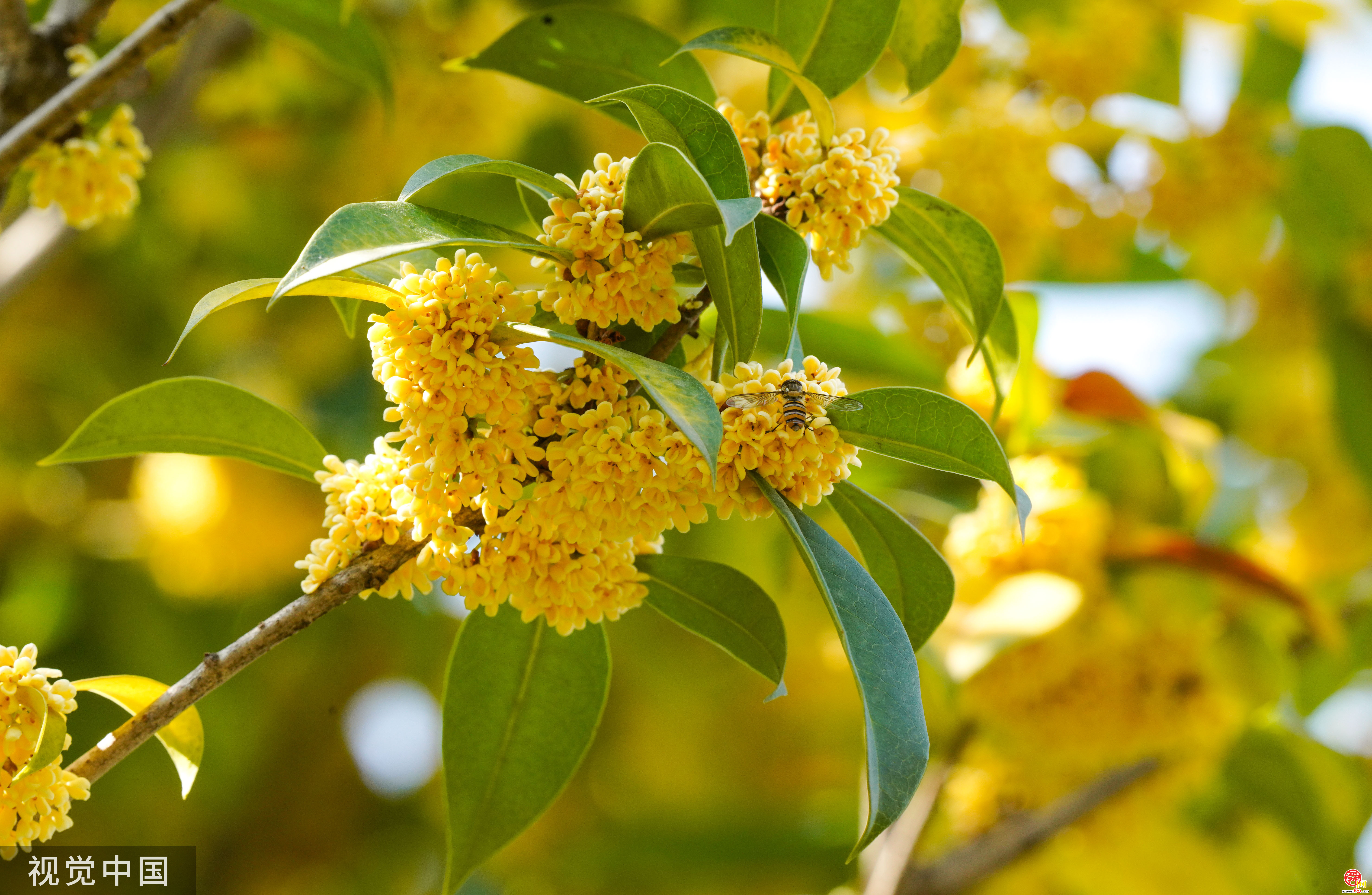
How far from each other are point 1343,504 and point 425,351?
2.05 metres

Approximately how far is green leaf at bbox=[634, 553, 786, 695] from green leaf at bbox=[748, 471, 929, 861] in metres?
0.13

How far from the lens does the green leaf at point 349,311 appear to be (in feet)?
2.52

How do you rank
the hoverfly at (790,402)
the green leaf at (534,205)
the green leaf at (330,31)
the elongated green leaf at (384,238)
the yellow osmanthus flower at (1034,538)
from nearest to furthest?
the elongated green leaf at (384,238)
the hoverfly at (790,402)
the green leaf at (534,205)
the green leaf at (330,31)
the yellow osmanthus flower at (1034,538)

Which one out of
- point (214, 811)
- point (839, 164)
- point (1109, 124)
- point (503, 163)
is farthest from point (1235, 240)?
point (214, 811)

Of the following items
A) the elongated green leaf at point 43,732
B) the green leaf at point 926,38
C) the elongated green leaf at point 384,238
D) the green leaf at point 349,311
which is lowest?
the elongated green leaf at point 43,732

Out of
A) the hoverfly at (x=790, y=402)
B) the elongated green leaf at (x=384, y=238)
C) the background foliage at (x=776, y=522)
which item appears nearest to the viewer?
the elongated green leaf at (x=384, y=238)

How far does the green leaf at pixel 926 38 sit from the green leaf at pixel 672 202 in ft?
1.11

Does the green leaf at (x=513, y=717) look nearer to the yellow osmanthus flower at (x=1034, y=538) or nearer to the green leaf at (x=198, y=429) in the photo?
the green leaf at (x=198, y=429)

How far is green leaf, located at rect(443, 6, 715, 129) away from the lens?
37.6 inches

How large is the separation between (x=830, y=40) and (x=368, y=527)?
0.51 m

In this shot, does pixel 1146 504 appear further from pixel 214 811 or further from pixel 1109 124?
pixel 214 811

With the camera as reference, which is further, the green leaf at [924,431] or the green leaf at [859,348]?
the green leaf at [859,348]

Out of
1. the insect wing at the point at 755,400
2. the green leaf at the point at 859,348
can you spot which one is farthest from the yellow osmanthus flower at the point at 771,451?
the green leaf at the point at 859,348

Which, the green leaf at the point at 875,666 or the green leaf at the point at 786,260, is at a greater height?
the green leaf at the point at 786,260
